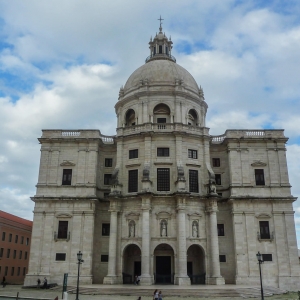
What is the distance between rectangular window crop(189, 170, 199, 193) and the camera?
4134cm

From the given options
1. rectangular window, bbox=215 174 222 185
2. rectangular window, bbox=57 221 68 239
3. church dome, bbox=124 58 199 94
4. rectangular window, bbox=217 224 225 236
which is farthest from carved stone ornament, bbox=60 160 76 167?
rectangular window, bbox=217 224 225 236

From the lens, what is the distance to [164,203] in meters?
40.2

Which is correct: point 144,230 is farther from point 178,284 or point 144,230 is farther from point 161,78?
point 161,78

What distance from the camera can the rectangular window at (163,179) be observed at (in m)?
41.1

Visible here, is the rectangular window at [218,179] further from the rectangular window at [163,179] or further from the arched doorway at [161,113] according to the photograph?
the arched doorway at [161,113]

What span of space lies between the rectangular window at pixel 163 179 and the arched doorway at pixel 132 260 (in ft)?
24.5

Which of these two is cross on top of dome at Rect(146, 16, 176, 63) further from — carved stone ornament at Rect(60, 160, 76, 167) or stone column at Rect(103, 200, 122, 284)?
stone column at Rect(103, 200, 122, 284)

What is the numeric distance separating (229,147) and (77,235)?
2062 cm

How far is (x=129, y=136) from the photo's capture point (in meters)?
43.2

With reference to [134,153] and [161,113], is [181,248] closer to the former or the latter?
[134,153]

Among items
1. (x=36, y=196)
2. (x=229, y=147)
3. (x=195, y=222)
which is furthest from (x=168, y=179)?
(x=36, y=196)

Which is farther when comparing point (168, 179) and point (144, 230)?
point (168, 179)

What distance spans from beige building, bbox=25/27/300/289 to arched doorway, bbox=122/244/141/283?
0.44ft

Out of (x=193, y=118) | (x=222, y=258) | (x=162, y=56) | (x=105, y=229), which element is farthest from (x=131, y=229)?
(x=162, y=56)
